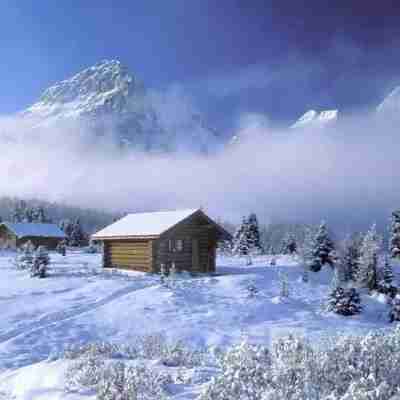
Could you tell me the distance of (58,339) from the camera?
16.0 meters

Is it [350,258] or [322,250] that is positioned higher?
[322,250]

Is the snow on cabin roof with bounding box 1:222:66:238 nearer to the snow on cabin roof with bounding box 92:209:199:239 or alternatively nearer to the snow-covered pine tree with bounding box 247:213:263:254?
the snow-covered pine tree with bounding box 247:213:263:254

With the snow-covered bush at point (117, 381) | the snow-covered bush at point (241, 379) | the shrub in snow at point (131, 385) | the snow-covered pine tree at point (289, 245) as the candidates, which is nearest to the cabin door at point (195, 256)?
the snow-covered bush at point (117, 381)

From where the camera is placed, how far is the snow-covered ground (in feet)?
51.2

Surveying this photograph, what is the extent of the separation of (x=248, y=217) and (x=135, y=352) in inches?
2501

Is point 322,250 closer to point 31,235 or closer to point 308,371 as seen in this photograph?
point 31,235

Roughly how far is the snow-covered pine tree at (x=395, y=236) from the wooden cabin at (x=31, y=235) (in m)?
41.9

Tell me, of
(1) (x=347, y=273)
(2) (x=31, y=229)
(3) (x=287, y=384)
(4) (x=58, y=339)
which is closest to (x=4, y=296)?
(4) (x=58, y=339)

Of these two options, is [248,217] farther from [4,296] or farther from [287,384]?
[287,384]

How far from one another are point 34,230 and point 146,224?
116 feet

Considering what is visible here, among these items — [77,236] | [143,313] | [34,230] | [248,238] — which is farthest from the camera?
[77,236]

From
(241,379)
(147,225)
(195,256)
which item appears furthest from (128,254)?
(241,379)

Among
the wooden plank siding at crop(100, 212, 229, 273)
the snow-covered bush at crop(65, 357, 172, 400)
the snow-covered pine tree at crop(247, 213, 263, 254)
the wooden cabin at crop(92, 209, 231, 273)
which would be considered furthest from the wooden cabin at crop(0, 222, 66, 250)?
the snow-covered bush at crop(65, 357, 172, 400)

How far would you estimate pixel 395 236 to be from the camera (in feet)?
201
